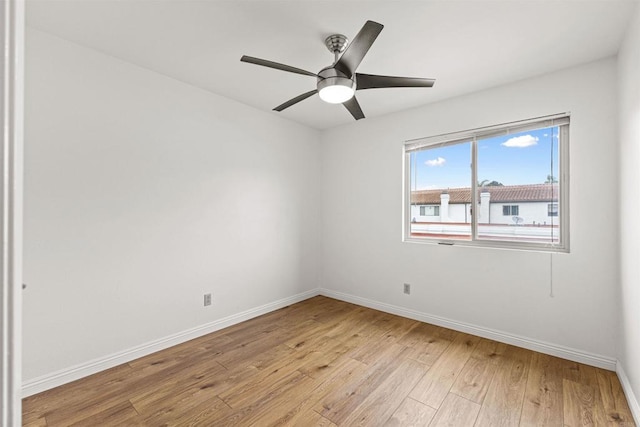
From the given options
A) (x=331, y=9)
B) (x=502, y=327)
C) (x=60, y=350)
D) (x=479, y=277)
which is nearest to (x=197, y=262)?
(x=60, y=350)

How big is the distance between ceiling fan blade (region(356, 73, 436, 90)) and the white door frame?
1872mm

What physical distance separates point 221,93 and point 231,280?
2.03 meters

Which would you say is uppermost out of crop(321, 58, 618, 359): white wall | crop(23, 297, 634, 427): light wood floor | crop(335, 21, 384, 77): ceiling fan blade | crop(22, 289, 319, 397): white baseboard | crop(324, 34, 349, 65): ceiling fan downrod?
crop(324, 34, 349, 65): ceiling fan downrod

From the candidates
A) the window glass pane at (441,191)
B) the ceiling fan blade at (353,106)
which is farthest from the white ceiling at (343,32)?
the window glass pane at (441,191)

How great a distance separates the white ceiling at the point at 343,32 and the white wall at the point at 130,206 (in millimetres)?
349

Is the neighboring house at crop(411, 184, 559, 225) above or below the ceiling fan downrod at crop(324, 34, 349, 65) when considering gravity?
below

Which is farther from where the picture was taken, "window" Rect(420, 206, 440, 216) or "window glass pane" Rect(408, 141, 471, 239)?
"window" Rect(420, 206, 440, 216)

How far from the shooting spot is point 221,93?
3.07m

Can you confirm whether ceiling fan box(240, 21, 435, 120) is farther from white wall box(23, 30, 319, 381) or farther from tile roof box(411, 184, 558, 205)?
tile roof box(411, 184, 558, 205)

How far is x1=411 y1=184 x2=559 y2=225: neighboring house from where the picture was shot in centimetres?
270

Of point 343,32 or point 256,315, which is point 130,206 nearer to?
point 256,315

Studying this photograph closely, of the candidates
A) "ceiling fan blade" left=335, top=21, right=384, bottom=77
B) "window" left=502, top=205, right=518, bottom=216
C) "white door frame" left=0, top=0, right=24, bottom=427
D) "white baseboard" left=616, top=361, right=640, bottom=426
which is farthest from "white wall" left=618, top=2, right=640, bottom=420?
"white door frame" left=0, top=0, right=24, bottom=427

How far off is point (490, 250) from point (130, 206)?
11.1 feet

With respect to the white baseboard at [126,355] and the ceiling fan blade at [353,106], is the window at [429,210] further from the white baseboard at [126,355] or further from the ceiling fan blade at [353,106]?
the white baseboard at [126,355]
